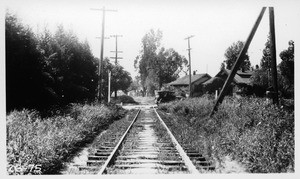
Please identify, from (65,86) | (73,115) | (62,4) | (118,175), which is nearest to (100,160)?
(118,175)

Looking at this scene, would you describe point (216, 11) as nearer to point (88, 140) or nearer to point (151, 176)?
point (151, 176)

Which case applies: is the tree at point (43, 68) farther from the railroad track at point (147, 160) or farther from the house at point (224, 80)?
the house at point (224, 80)

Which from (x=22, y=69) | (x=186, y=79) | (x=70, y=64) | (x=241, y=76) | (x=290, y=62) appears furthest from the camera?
(x=186, y=79)

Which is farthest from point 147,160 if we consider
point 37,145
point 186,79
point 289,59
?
point 186,79

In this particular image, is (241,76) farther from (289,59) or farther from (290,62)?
(290,62)

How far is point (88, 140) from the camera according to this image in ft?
30.9

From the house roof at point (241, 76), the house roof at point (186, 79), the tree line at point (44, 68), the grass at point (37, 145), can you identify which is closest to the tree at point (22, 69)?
the tree line at point (44, 68)

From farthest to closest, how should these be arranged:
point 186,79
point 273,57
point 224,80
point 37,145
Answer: point 186,79, point 224,80, point 273,57, point 37,145

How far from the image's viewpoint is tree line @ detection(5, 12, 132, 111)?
363 inches

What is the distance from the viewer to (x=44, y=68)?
12.5 meters

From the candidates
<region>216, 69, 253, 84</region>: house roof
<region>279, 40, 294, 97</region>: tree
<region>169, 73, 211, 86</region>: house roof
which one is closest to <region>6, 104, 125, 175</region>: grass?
<region>279, 40, 294, 97</region>: tree

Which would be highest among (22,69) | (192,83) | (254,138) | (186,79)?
(186,79)

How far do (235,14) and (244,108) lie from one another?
3.28 metres

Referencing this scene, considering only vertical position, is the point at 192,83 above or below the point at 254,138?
above
